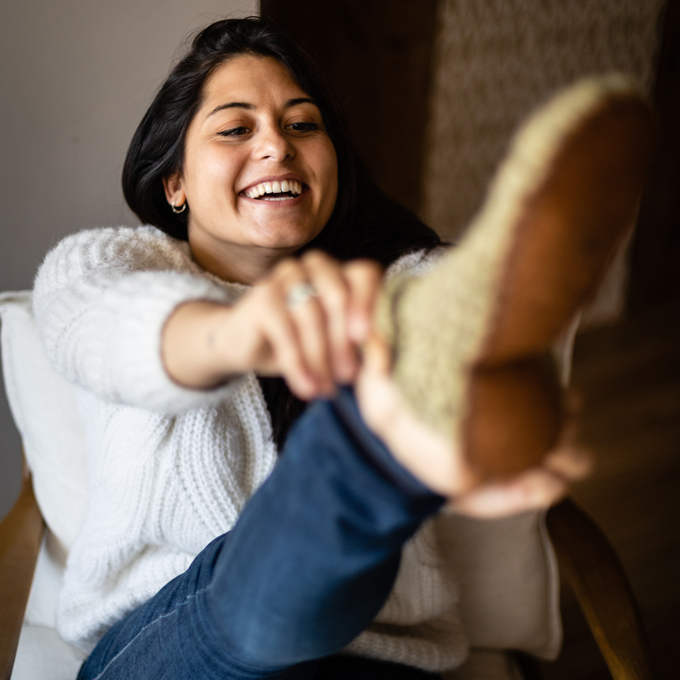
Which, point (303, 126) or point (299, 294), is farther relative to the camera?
point (303, 126)

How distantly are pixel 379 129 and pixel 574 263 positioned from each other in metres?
1.98

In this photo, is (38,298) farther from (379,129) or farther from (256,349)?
(379,129)

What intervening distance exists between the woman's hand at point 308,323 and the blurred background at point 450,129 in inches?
28.1

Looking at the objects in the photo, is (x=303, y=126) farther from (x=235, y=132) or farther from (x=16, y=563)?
(x=16, y=563)

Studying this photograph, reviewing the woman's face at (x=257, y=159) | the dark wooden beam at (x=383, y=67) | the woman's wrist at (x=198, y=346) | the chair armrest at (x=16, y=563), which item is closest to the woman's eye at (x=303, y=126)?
the woman's face at (x=257, y=159)

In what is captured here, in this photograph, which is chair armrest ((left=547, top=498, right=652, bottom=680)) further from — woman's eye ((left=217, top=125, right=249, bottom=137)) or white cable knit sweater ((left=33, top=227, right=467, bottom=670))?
woman's eye ((left=217, top=125, right=249, bottom=137))

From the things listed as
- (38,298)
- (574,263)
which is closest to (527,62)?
(38,298)

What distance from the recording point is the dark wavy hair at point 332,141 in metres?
0.92

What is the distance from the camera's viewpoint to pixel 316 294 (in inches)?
15.8

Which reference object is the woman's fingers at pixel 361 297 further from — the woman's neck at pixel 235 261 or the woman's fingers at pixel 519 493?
the woman's neck at pixel 235 261

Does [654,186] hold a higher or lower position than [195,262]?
lower

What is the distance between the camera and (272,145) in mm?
876

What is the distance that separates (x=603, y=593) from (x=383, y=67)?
180cm

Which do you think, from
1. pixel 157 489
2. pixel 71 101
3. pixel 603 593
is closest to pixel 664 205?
pixel 603 593
